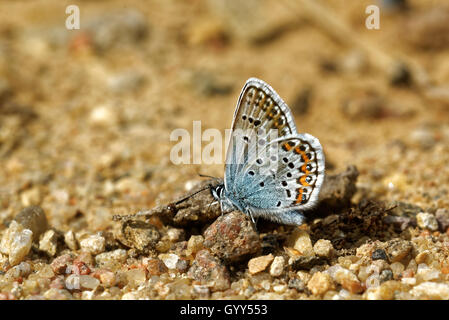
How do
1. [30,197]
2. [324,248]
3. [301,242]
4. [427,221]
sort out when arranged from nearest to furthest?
[324,248] < [301,242] < [427,221] < [30,197]

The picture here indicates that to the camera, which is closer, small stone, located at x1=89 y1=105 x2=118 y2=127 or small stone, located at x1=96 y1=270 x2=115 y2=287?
small stone, located at x1=96 y1=270 x2=115 y2=287

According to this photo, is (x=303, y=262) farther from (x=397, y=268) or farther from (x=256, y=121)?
(x=256, y=121)

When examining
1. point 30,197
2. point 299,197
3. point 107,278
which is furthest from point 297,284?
point 30,197

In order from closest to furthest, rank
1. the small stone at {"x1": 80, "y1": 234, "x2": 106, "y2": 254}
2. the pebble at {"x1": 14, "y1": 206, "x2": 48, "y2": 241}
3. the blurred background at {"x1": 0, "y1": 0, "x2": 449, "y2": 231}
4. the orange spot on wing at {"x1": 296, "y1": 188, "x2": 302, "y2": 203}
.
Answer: the orange spot on wing at {"x1": 296, "y1": 188, "x2": 302, "y2": 203}, the small stone at {"x1": 80, "y1": 234, "x2": 106, "y2": 254}, the pebble at {"x1": 14, "y1": 206, "x2": 48, "y2": 241}, the blurred background at {"x1": 0, "y1": 0, "x2": 449, "y2": 231}

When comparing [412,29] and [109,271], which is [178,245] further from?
[412,29]

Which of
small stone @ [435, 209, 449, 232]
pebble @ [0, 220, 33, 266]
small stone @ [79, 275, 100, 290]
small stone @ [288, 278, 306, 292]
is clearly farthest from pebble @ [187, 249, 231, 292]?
small stone @ [435, 209, 449, 232]

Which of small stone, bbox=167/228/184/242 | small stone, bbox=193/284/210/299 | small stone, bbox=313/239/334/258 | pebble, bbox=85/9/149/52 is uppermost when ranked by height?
pebble, bbox=85/9/149/52

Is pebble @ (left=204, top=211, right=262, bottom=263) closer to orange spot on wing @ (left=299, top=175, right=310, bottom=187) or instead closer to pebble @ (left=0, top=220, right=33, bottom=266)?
orange spot on wing @ (left=299, top=175, right=310, bottom=187)
